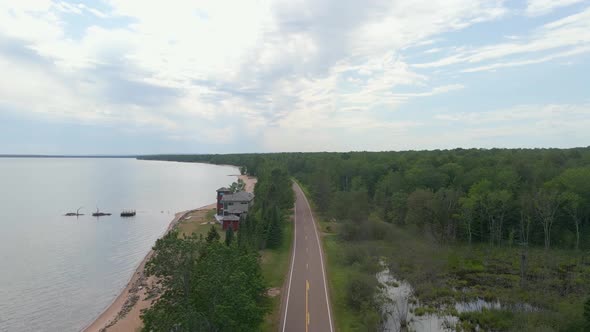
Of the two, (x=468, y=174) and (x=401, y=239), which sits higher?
(x=468, y=174)

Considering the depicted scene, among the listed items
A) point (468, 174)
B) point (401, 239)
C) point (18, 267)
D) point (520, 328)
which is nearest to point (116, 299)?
point (18, 267)

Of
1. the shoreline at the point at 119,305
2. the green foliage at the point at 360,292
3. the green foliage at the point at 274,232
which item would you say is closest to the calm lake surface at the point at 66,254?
the shoreline at the point at 119,305

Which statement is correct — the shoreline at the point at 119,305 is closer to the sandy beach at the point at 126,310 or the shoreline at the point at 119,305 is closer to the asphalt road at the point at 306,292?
the sandy beach at the point at 126,310

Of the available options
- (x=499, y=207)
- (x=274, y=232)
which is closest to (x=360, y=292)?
(x=274, y=232)

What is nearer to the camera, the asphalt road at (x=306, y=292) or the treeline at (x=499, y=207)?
the asphalt road at (x=306, y=292)

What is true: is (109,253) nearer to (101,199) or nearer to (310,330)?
(310,330)

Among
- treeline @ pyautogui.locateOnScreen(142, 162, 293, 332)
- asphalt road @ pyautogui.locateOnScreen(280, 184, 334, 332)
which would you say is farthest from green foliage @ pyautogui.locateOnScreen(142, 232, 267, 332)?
asphalt road @ pyautogui.locateOnScreen(280, 184, 334, 332)
